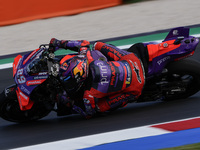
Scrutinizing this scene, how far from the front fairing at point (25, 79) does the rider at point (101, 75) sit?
237mm

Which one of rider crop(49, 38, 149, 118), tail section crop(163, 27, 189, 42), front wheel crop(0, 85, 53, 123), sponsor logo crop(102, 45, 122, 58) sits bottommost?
front wheel crop(0, 85, 53, 123)

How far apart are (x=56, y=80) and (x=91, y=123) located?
0.79 metres

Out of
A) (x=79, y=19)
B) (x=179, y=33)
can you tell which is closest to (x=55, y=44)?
(x=179, y=33)

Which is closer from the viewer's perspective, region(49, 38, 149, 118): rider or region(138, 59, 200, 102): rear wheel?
region(49, 38, 149, 118): rider

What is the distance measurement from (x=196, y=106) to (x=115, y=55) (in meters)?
1.25

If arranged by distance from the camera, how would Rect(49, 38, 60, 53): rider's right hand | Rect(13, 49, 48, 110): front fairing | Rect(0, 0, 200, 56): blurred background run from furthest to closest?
Rect(0, 0, 200, 56): blurred background, Rect(49, 38, 60, 53): rider's right hand, Rect(13, 49, 48, 110): front fairing

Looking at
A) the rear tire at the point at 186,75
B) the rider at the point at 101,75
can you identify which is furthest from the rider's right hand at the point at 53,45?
the rear tire at the point at 186,75

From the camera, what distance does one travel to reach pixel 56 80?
14.0 feet

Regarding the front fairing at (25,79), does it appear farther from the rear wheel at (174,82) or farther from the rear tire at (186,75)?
the rear tire at (186,75)

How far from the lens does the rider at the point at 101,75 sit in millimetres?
4328

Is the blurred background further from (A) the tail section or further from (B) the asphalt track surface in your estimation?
(A) the tail section

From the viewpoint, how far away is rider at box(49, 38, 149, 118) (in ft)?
14.2

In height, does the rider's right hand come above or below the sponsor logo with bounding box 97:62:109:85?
above

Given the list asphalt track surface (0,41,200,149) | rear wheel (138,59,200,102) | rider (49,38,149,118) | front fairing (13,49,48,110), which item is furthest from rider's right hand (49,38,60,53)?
rear wheel (138,59,200,102)
